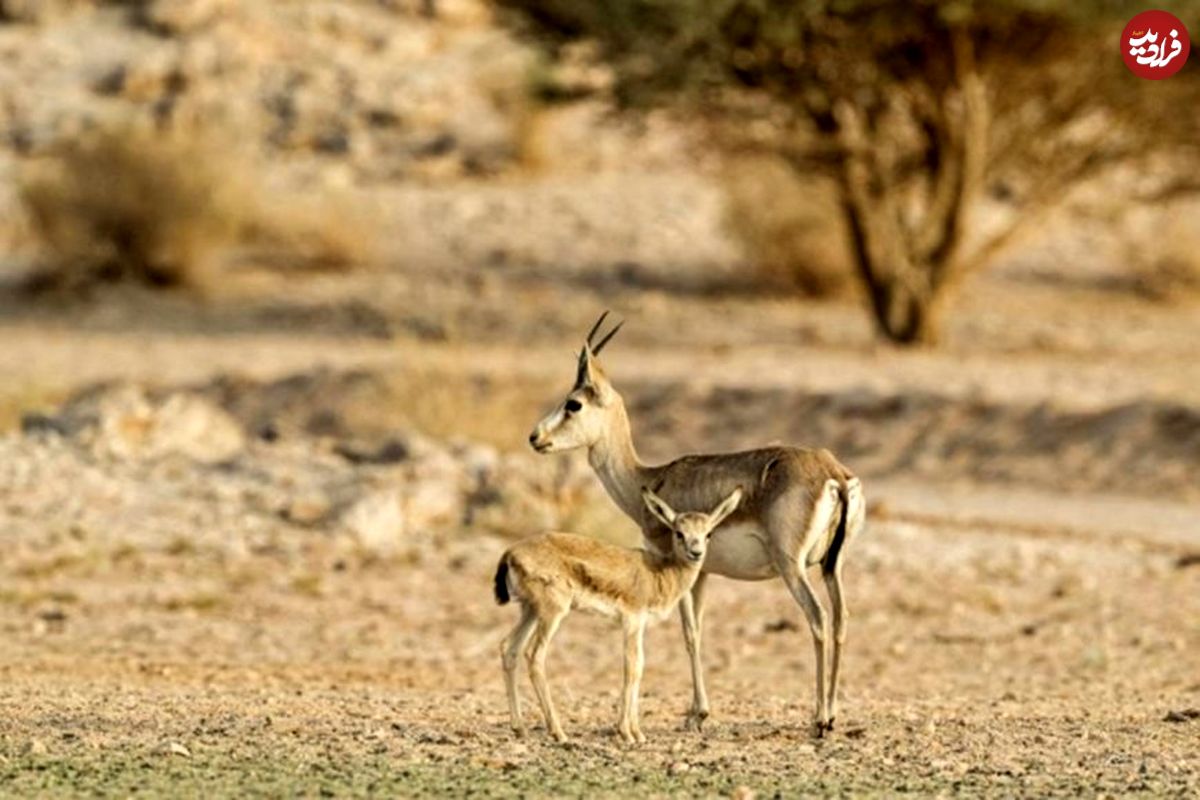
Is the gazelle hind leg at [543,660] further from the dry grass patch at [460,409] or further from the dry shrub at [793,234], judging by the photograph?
the dry shrub at [793,234]

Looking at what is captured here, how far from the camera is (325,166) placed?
1565 inches

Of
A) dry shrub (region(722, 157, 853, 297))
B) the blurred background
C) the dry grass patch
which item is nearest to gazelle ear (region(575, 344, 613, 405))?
the blurred background

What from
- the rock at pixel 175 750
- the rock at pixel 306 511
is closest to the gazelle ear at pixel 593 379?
the rock at pixel 175 750

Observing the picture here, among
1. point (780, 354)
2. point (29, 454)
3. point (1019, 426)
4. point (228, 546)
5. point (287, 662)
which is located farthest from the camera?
point (780, 354)

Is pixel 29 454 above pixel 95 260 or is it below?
below

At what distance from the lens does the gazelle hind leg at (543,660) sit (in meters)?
8.36

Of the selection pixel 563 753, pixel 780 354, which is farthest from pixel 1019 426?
pixel 563 753

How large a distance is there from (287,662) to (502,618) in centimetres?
205

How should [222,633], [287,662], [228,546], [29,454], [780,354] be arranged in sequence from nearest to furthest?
[287,662] < [222,633] < [228,546] < [29,454] < [780,354]

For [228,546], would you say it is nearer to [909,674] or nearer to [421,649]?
[421,649]

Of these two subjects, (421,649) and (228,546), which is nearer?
(421,649)

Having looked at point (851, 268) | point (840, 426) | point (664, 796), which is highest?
point (851, 268)

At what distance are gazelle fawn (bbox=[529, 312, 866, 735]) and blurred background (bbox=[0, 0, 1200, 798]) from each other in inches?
18.2

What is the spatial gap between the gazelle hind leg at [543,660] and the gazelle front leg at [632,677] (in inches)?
8.1
